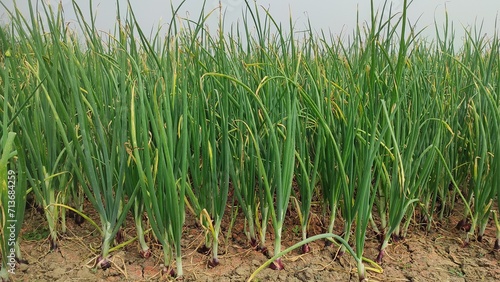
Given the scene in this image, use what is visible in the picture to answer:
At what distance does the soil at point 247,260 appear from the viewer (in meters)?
0.88

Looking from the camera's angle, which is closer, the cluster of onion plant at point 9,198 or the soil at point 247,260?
the cluster of onion plant at point 9,198

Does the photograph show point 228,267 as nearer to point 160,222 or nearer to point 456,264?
point 160,222

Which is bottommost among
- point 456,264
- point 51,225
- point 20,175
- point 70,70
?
point 456,264

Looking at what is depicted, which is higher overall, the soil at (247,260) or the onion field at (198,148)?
the onion field at (198,148)

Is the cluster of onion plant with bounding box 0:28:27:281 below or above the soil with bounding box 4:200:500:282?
above

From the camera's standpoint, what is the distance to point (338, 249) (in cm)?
95

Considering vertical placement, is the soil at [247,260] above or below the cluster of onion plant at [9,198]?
below

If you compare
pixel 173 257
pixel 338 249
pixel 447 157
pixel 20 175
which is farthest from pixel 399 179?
pixel 20 175

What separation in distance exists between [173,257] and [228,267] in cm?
13

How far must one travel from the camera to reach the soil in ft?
2.90

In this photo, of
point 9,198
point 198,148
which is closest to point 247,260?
point 198,148

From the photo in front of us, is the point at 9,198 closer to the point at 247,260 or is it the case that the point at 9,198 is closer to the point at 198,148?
the point at 198,148

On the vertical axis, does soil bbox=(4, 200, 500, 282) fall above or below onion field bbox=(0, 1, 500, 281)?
below

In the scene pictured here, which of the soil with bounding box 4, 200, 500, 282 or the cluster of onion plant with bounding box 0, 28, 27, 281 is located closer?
the cluster of onion plant with bounding box 0, 28, 27, 281
